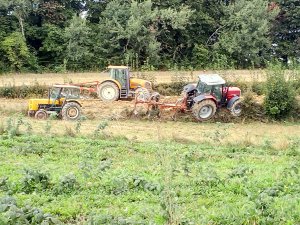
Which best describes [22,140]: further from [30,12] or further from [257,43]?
[257,43]

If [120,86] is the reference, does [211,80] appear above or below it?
above

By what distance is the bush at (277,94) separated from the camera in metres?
17.9

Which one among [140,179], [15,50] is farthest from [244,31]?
A: [140,179]

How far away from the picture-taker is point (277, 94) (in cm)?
1795

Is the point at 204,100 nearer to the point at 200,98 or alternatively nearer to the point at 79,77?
the point at 200,98

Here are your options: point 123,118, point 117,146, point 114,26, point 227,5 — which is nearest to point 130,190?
point 117,146

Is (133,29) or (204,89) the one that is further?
(133,29)

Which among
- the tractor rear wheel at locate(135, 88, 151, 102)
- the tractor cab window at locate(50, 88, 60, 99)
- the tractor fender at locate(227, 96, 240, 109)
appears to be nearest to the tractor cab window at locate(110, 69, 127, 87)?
the tractor rear wheel at locate(135, 88, 151, 102)

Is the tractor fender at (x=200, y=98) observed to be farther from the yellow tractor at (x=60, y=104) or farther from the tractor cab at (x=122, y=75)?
the yellow tractor at (x=60, y=104)

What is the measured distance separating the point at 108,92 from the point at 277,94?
6.77m

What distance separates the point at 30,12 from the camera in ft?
85.1

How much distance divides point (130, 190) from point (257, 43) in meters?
23.2

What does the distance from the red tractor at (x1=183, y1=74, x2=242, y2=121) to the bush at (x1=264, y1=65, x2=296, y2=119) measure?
1282 millimetres

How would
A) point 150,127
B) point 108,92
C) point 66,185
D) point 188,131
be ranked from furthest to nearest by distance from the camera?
point 108,92 → point 150,127 → point 188,131 → point 66,185
